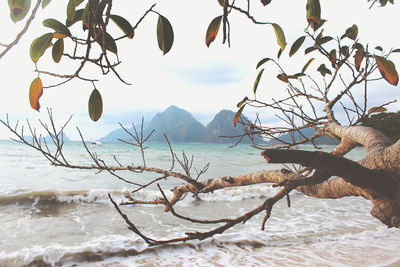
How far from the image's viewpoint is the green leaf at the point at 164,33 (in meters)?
0.51

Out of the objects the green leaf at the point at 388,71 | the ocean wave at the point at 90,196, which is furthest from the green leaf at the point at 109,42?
the ocean wave at the point at 90,196

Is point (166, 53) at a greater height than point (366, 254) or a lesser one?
greater

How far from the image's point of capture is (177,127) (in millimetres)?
111250

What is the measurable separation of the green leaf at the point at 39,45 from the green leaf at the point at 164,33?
0.72 ft

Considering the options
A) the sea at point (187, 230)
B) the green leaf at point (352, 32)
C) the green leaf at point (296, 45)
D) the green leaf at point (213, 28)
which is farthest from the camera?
the sea at point (187, 230)

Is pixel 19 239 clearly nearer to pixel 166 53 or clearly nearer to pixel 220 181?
pixel 220 181

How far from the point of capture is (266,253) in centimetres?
335

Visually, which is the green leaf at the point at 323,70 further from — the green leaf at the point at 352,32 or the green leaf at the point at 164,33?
the green leaf at the point at 164,33

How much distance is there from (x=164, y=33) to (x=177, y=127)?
111 meters

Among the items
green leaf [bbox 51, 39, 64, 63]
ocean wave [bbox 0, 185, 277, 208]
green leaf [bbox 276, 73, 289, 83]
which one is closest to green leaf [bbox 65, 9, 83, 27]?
green leaf [bbox 51, 39, 64, 63]

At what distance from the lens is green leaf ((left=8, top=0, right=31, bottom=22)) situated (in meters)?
0.40

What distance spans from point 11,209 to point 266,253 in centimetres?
601

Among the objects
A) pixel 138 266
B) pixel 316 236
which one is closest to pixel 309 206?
pixel 316 236

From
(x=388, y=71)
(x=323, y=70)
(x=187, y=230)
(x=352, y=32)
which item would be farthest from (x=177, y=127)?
(x=388, y=71)
